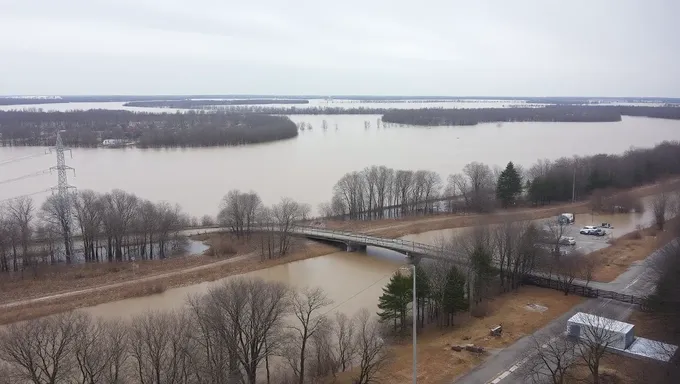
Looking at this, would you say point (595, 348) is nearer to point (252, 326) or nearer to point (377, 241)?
point (252, 326)

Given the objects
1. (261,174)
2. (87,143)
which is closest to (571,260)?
(261,174)

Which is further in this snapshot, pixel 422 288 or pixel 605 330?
pixel 422 288

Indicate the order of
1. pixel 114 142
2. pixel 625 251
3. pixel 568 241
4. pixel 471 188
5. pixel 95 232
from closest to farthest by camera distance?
pixel 625 251 → pixel 568 241 → pixel 95 232 → pixel 471 188 → pixel 114 142

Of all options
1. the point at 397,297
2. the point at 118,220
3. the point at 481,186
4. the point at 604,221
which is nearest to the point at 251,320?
the point at 397,297

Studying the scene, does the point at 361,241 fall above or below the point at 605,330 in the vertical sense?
below

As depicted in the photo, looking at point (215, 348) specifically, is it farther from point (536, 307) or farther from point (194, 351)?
point (536, 307)

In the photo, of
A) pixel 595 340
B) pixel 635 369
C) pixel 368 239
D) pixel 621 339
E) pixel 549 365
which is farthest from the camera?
pixel 368 239

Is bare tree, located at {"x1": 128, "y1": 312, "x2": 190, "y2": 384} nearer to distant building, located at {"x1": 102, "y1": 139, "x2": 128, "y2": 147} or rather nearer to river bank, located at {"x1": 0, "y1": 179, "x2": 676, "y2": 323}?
river bank, located at {"x1": 0, "y1": 179, "x2": 676, "y2": 323}

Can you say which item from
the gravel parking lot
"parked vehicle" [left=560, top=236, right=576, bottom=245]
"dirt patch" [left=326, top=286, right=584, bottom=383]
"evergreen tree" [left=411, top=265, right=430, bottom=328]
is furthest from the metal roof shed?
"parked vehicle" [left=560, top=236, right=576, bottom=245]
